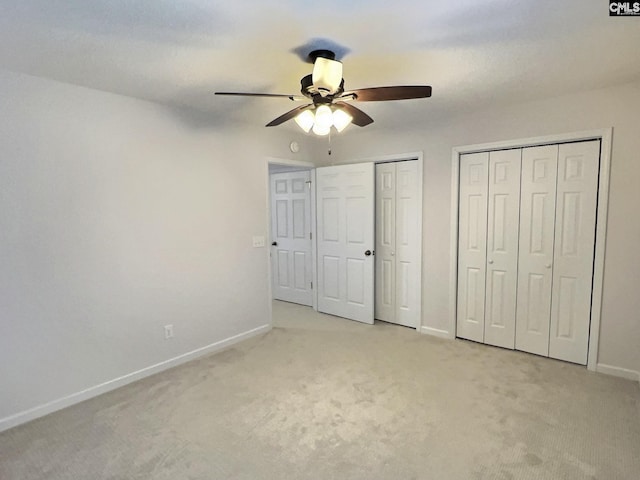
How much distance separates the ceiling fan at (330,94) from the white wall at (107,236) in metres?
1.21

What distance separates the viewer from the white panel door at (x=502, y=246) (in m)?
3.36

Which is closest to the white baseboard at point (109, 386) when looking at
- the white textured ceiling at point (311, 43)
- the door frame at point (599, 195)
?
the white textured ceiling at point (311, 43)

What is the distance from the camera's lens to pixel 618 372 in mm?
2936


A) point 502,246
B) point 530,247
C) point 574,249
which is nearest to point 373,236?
point 502,246

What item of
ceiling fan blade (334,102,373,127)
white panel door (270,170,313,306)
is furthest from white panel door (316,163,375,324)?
ceiling fan blade (334,102,373,127)

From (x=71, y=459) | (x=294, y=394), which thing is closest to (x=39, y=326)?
(x=71, y=459)

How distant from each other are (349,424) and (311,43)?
2.32m

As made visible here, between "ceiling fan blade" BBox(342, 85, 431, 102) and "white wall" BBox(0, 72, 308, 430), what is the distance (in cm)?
182

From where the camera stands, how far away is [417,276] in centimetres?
403

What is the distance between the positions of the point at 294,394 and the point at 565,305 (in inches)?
97.7

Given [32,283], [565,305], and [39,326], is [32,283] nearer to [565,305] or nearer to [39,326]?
[39,326]

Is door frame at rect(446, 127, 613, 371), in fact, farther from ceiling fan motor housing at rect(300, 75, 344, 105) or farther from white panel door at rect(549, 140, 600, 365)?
ceiling fan motor housing at rect(300, 75, 344, 105)

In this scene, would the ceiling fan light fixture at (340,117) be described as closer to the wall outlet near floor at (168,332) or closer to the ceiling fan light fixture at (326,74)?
the ceiling fan light fixture at (326,74)

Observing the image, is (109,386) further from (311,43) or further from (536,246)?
(536,246)
